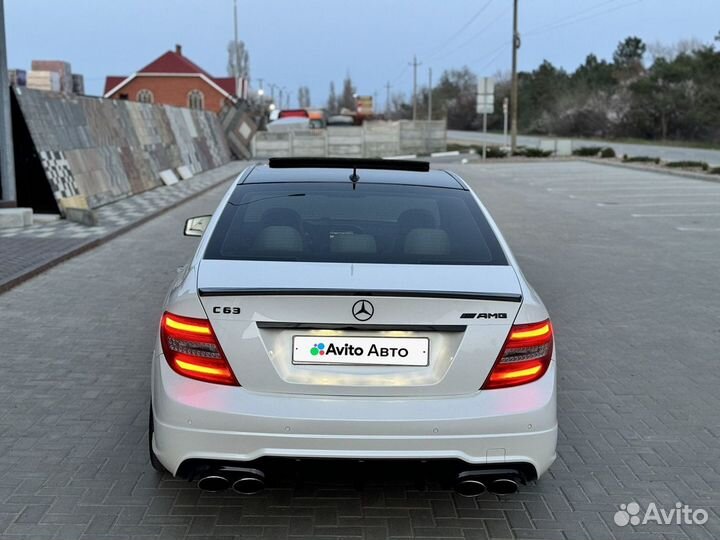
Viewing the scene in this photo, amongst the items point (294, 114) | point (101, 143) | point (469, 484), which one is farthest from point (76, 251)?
point (294, 114)

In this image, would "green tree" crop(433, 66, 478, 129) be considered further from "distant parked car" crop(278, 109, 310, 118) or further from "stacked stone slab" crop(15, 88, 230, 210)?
"stacked stone slab" crop(15, 88, 230, 210)

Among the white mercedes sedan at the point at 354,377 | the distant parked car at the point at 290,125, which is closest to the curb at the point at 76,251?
the white mercedes sedan at the point at 354,377

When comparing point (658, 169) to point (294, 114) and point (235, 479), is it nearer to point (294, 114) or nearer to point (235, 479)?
point (235, 479)

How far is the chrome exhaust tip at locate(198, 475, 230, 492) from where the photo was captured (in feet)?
11.0

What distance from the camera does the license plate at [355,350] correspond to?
10.8 feet

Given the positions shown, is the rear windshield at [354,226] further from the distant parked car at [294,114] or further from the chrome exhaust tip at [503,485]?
the distant parked car at [294,114]

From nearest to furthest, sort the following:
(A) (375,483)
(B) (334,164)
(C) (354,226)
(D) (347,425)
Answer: (D) (347,425)
(A) (375,483)
(C) (354,226)
(B) (334,164)

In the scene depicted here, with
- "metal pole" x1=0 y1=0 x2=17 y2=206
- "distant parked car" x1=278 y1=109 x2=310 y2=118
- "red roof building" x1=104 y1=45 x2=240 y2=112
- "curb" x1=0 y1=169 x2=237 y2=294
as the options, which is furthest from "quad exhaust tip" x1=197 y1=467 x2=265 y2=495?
"red roof building" x1=104 y1=45 x2=240 y2=112

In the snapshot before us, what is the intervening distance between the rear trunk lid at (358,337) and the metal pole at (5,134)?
36.4 feet

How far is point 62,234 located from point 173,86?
6852cm

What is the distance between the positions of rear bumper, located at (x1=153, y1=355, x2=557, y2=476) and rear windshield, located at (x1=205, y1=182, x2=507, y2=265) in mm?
723

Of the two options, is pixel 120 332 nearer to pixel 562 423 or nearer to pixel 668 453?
pixel 562 423

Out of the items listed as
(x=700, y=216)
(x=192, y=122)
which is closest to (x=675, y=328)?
(x=700, y=216)

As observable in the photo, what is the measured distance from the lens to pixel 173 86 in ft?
255
